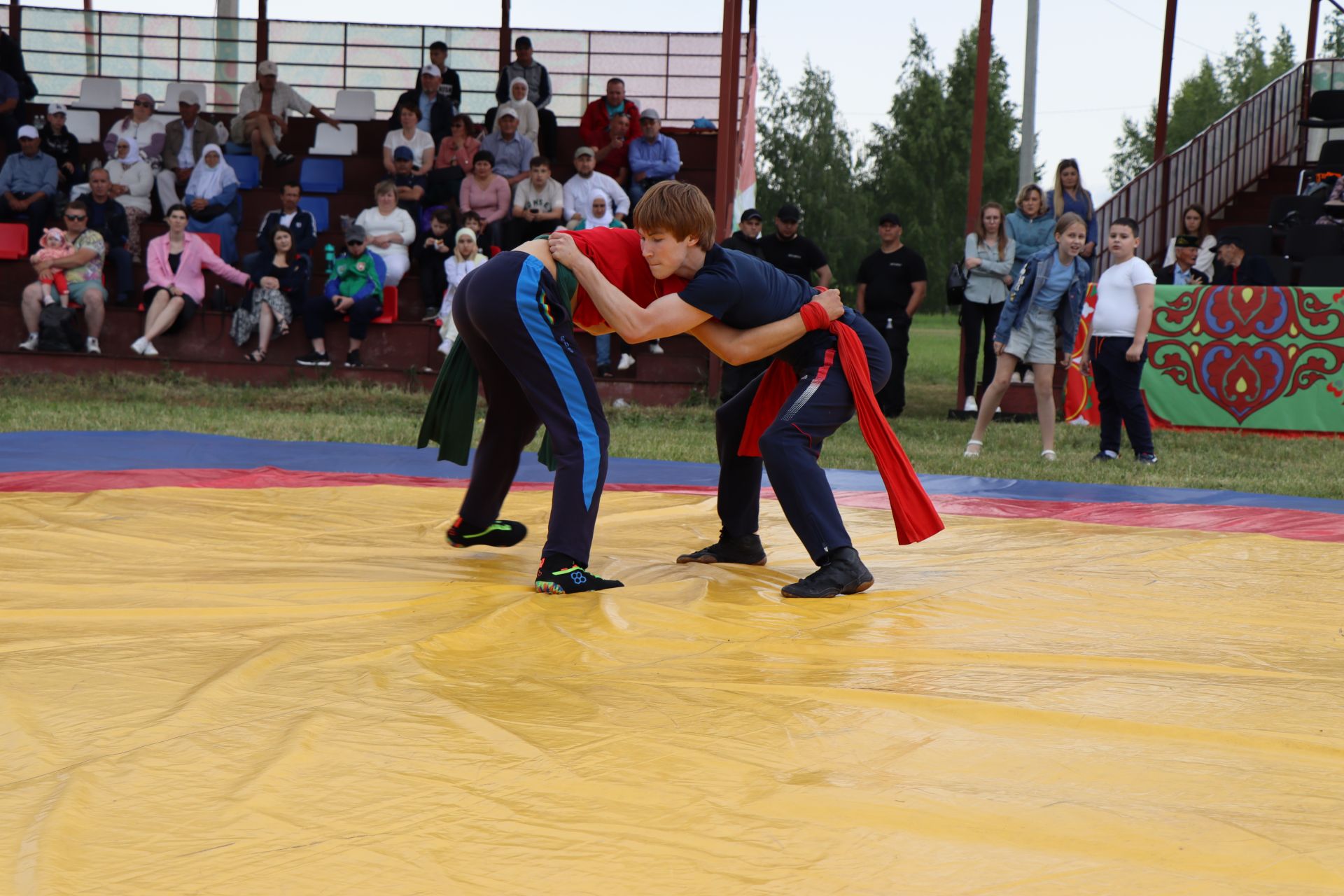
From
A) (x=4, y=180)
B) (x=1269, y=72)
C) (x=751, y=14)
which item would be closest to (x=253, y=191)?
(x=4, y=180)

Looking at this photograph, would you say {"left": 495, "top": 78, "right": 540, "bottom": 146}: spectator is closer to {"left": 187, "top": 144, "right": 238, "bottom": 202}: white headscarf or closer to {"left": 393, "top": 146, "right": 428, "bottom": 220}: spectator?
{"left": 393, "top": 146, "right": 428, "bottom": 220}: spectator

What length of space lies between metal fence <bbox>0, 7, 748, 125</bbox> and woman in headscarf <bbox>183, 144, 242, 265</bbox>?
3190 millimetres

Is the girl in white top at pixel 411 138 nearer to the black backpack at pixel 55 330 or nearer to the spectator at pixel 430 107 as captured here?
the spectator at pixel 430 107

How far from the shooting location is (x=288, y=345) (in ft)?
32.8

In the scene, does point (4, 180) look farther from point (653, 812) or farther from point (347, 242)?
point (653, 812)

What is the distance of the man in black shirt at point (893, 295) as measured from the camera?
31.8 feet

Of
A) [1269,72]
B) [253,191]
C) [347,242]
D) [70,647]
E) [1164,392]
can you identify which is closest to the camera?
[70,647]

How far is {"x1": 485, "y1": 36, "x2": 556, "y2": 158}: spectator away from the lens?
1180 cm

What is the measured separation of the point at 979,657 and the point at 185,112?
416 inches

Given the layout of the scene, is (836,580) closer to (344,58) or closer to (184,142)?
(184,142)

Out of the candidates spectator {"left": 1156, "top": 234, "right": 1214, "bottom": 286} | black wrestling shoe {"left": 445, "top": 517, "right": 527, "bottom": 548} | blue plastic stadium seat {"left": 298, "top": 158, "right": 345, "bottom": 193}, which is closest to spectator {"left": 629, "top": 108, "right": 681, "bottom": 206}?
blue plastic stadium seat {"left": 298, "top": 158, "right": 345, "bottom": 193}

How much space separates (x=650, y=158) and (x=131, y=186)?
175 inches

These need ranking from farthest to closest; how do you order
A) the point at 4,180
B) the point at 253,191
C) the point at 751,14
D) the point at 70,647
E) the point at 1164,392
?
the point at 751,14, the point at 253,191, the point at 4,180, the point at 1164,392, the point at 70,647

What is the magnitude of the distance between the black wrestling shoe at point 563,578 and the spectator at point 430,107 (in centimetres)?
899
